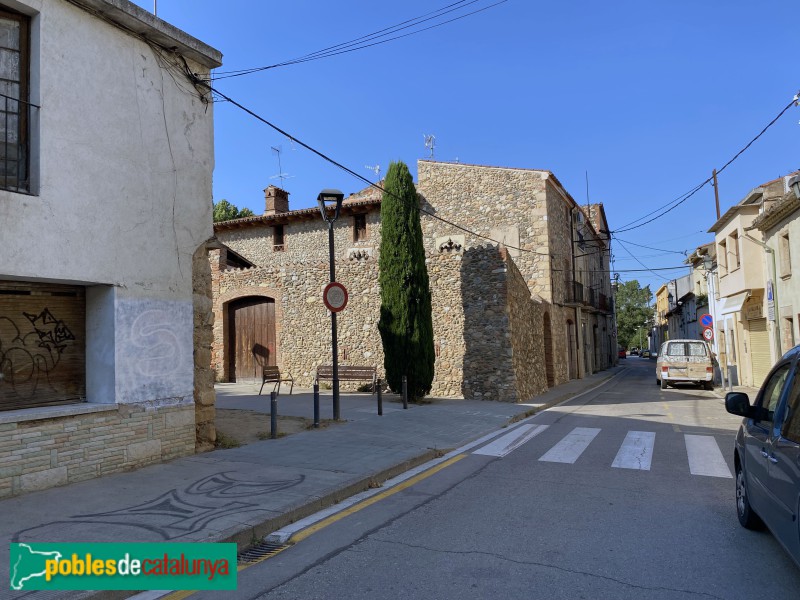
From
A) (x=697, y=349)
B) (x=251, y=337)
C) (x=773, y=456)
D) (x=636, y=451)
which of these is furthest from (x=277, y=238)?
(x=773, y=456)

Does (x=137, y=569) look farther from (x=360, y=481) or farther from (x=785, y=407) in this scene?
(x=785, y=407)

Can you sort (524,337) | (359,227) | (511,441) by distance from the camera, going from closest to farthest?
(511,441), (524,337), (359,227)

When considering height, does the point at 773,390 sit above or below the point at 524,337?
below

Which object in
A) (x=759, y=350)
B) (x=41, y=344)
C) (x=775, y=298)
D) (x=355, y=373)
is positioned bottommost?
(x=355, y=373)

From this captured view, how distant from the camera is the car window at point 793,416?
3594mm

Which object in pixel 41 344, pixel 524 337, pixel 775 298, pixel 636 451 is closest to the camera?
pixel 41 344

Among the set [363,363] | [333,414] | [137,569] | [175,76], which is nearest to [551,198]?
[363,363]

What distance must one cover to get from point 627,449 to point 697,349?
46.8 ft

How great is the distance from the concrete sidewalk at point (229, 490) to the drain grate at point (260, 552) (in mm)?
108

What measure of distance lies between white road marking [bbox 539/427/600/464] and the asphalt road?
8 cm

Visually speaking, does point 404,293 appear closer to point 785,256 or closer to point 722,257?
point 785,256

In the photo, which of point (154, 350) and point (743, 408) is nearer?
point (743, 408)

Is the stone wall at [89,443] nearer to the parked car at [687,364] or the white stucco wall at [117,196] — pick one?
the white stucco wall at [117,196]

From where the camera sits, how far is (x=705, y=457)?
8.00 metres
